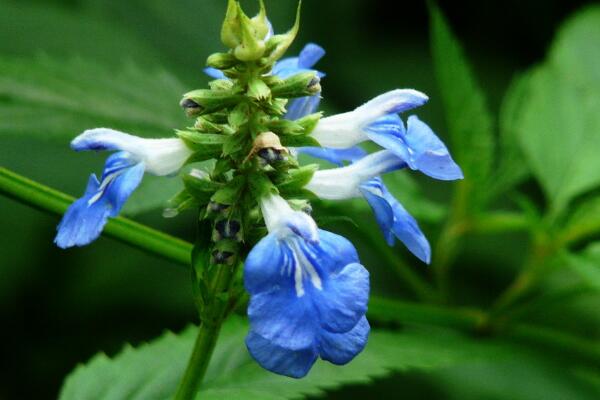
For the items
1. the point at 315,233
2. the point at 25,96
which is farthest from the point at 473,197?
the point at 315,233

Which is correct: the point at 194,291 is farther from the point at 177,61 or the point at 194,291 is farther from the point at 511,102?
the point at 177,61

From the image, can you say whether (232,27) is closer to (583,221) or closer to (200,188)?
(200,188)

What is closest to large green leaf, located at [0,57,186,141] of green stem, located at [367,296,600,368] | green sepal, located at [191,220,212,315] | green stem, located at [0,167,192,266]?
green stem, located at [0,167,192,266]

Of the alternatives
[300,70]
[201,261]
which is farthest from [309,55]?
[201,261]

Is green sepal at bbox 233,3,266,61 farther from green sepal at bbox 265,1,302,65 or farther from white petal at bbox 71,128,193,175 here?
white petal at bbox 71,128,193,175

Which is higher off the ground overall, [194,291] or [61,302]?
[194,291]

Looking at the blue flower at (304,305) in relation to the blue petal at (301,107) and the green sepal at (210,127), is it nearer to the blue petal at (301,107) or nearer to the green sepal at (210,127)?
the green sepal at (210,127)
